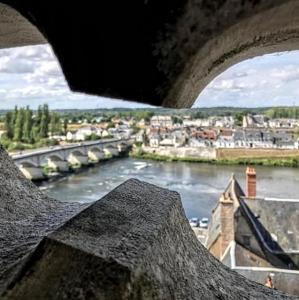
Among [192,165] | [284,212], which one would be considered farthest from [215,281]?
[192,165]

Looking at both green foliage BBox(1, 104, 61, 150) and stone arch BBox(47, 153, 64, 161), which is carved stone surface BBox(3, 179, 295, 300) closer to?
stone arch BBox(47, 153, 64, 161)

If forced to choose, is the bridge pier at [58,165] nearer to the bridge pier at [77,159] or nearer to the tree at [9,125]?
the bridge pier at [77,159]

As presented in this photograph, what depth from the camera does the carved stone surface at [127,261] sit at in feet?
2.52

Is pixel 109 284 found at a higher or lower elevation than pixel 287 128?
higher

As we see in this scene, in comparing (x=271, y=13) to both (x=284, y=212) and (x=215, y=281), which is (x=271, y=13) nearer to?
(x=215, y=281)

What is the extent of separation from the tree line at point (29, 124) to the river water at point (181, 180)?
12.7 ft

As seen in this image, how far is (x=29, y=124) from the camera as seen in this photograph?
99.7 feet

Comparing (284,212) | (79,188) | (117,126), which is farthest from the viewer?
(117,126)

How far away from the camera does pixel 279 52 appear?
1113mm

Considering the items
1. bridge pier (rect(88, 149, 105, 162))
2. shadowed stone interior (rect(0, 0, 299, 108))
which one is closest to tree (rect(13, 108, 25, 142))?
bridge pier (rect(88, 149, 105, 162))

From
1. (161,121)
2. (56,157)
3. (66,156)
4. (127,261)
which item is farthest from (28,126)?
(127,261)

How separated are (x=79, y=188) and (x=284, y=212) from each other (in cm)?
1268

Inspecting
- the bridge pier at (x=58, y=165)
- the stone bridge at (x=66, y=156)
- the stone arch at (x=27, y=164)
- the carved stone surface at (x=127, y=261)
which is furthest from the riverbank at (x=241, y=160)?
the carved stone surface at (x=127, y=261)

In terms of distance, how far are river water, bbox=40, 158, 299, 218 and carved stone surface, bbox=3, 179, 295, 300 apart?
603 inches
